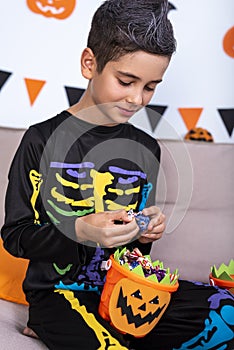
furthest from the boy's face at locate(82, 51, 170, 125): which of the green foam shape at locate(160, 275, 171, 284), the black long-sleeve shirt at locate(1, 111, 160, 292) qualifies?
the green foam shape at locate(160, 275, 171, 284)

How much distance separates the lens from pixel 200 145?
1.65m

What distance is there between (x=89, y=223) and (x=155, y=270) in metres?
0.16

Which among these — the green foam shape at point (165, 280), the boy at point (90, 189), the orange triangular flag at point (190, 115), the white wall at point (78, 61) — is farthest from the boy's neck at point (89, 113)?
the orange triangular flag at point (190, 115)

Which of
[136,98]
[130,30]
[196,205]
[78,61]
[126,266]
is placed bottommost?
[196,205]

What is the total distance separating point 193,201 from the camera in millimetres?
1615

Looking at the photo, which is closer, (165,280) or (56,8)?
(165,280)

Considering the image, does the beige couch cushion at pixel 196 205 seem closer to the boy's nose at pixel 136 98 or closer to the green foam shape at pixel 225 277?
the green foam shape at pixel 225 277

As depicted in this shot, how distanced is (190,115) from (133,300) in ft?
3.47

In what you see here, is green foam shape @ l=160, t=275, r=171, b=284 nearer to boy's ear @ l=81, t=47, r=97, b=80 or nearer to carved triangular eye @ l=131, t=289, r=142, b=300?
carved triangular eye @ l=131, t=289, r=142, b=300

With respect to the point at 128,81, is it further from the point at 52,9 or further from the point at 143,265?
the point at 52,9

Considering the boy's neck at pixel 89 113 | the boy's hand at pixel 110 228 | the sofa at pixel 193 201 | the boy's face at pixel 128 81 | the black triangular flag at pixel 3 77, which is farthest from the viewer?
the black triangular flag at pixel 3 77

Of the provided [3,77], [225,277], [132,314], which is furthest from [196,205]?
[3,77]

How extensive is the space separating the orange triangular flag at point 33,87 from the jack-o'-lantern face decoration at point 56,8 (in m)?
0.21

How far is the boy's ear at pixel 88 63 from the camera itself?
1.19 meters
